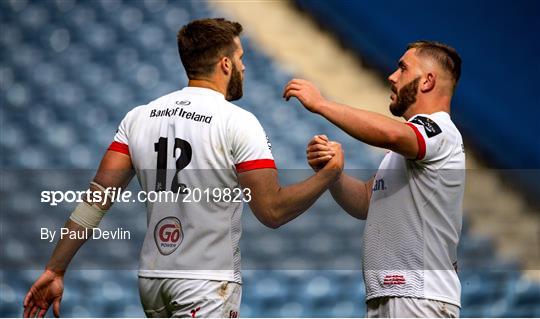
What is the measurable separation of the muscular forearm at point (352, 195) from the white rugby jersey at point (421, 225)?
0.26 m

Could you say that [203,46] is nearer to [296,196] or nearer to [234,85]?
[234,85]

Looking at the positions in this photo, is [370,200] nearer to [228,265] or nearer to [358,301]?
[228,265]

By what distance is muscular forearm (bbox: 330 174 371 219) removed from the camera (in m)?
2.75

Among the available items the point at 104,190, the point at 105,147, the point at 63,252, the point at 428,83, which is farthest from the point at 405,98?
the point at 105,147

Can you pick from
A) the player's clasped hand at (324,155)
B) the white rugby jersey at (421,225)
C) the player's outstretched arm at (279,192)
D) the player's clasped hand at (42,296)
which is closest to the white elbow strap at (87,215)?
the player's clasped hand at (42,296)

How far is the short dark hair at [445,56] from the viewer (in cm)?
259

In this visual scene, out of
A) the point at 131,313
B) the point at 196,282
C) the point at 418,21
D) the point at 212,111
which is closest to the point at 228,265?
the point at 196,282

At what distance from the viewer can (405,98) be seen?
2.60 metres

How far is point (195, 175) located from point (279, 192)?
218mm

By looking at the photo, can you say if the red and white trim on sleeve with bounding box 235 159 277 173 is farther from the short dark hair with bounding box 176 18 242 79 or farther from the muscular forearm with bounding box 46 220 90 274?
the muscular forearm with bounding box 46 220 90 274

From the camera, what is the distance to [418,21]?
361 cm

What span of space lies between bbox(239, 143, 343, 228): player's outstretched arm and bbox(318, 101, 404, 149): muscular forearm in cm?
21

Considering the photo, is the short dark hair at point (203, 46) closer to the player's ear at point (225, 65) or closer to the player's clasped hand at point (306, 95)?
the player's ear at point (225, 65)

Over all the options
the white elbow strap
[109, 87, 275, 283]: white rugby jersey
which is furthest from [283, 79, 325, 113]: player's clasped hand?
the white elbow strap
